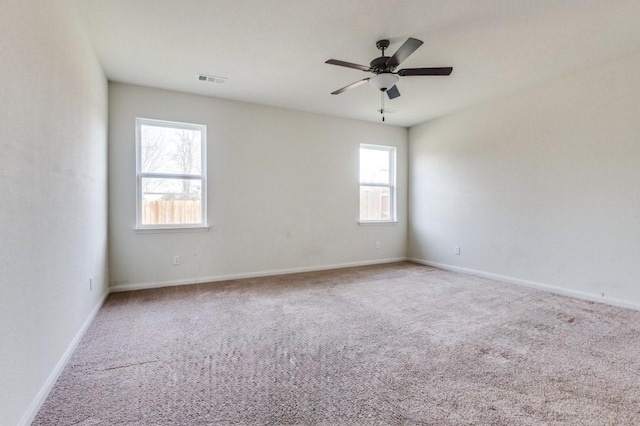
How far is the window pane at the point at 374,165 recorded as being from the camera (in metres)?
5.63

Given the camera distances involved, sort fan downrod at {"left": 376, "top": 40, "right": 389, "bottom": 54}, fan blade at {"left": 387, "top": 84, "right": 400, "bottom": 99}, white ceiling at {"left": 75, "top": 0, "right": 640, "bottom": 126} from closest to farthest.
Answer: white ceiling at {"left": 75, "top": 0, "right": 640, "bottom": 126} → fan downrod at {"left": 376, "top": 40, "right": 389, "bottom": 54} → fan blade at {"left": 387, "top": 84, "right": 400, "bottom": 99}

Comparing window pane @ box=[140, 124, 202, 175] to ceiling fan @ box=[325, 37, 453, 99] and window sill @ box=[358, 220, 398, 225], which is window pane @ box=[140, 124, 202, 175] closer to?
ceiling fan @ box=[325, 37, 453, 99]

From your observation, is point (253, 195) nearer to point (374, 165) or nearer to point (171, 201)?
point (171, 201)

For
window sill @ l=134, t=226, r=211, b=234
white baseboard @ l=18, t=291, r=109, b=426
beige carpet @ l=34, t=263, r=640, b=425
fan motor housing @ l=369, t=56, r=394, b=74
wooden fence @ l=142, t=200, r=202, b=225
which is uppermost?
fan motor housing @ l=369, t=56, r=394, b=74

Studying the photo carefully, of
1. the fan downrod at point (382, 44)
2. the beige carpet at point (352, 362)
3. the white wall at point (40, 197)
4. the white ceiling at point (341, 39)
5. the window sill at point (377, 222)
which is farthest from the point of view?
the window sill at point (377, 222)

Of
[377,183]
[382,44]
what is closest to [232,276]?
[377,183]

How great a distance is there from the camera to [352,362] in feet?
6.82

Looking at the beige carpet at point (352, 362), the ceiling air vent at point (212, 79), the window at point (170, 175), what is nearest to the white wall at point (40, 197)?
the beige carpet at point (352, 362)

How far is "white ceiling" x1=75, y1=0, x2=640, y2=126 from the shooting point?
93.6 inches

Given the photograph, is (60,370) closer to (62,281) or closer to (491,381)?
(62,281)

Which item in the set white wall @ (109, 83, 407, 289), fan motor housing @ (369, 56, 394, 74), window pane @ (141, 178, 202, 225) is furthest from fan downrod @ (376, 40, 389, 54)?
window pane @ (141, 178, 202, 225)

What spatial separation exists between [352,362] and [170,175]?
11.1ft

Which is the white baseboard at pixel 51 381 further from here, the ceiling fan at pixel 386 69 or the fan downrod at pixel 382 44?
the fan downrod at pixel 382 44

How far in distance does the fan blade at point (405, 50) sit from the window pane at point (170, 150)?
9.43 feet
